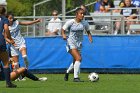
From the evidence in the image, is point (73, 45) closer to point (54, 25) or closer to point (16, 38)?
point (16, 38)

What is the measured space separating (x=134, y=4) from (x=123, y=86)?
10.9m

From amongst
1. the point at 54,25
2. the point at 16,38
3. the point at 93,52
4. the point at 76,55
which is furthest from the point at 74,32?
the point at 54,25

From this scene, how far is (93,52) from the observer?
25688 millimetres

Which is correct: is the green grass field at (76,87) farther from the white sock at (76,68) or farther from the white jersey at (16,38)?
the white jersey at (16,38)

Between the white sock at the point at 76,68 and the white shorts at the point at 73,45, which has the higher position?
the white shorts at the point at 73,45

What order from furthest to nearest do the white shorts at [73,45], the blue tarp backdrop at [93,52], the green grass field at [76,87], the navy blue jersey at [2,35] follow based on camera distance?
the blue tarp backdrop at [93,52] < the white shorts at [73,45] < the navy blue jersey at [2,35] < the green grass field at [76,87]

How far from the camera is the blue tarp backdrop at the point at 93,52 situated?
25.5m

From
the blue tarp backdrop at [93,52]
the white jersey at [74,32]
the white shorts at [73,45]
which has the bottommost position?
the blue tarp backdrop at [93,52]

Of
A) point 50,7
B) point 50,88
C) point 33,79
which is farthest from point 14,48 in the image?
point 50,7

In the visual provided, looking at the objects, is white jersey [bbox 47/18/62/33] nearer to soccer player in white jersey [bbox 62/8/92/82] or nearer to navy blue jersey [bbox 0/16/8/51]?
soccer player in white jersey [bbox 62/8/92/82]

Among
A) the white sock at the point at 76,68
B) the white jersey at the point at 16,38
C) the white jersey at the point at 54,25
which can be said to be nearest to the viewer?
the white sock at the point at 76,68

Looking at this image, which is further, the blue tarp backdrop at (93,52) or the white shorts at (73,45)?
the blue tarp backdrop at (93,52)

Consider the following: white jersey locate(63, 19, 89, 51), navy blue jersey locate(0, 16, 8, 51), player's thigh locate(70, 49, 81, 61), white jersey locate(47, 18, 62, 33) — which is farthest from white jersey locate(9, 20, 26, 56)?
white jersey locate(47, 18, 62, 33)

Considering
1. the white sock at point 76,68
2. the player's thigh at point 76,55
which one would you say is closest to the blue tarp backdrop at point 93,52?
the player's thigh at point 76,55
